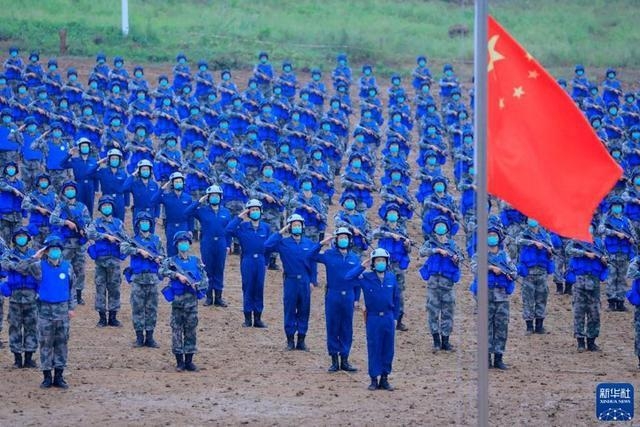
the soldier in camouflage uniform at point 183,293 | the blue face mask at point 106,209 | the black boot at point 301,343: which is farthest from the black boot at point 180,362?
the blue face mask at point 106,209

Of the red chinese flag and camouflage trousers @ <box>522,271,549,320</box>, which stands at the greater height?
the red chinese flag

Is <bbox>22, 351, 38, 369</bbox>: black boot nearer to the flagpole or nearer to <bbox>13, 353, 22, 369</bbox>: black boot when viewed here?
<bbox>13, 353, 22, 369</bbox>: black boot

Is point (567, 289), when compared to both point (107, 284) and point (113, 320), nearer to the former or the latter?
point (113, 320)

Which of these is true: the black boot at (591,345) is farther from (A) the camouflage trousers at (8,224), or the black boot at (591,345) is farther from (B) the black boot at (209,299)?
(A) the camouflage trousers at (8,224)

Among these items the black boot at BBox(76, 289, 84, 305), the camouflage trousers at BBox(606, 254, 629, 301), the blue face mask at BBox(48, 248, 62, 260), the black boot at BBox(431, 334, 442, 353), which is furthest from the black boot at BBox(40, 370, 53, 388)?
the camouflage trousers at BBox(606, 254, 629, 301)

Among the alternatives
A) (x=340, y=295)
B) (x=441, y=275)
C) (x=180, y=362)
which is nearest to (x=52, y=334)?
(x=180, y=362)

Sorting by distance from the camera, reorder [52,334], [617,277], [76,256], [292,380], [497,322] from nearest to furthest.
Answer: [52,334], [292,380], [497,322], [76,256], [617,277]

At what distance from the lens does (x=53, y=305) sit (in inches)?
765

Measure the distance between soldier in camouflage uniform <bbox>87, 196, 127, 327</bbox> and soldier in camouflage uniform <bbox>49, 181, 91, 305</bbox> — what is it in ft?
1.40

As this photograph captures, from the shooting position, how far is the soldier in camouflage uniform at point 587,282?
22172 mm

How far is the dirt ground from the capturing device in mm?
18953

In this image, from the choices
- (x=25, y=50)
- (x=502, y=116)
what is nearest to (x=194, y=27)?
(x=25, y=50)

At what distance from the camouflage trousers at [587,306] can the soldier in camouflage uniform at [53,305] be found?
7.38 m

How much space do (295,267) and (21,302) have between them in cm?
392
